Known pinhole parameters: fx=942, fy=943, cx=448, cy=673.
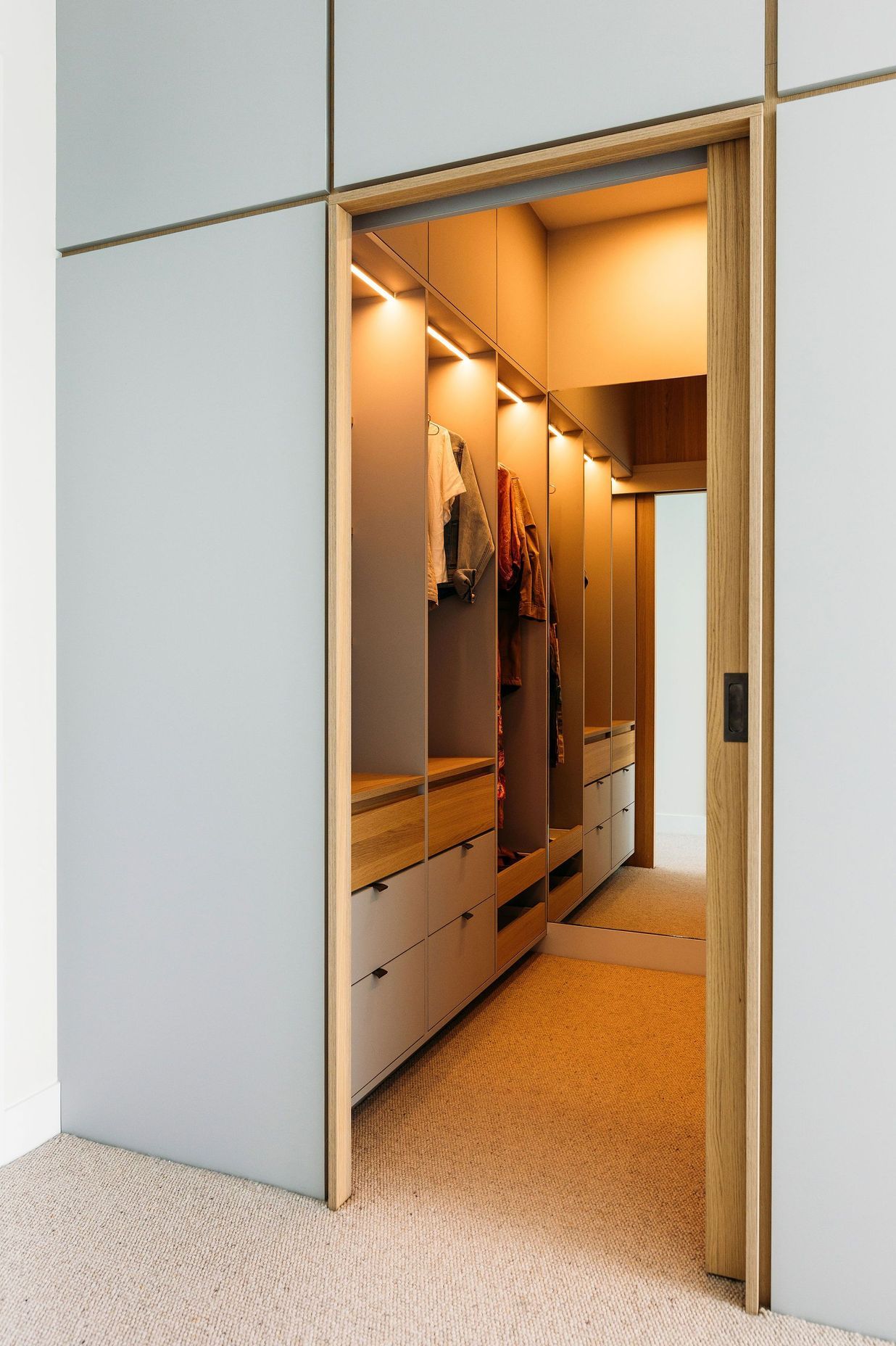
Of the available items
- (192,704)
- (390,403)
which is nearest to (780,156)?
(390,403)

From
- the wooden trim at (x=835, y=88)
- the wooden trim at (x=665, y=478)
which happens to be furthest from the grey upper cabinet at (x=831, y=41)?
the wooden trim at (x=665, y=478)

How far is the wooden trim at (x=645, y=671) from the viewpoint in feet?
10.4

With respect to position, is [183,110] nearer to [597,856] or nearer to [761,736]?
[761,736]

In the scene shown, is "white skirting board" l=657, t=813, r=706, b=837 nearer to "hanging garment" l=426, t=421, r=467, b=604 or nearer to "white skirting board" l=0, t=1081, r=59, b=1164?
"hanging garment" l=426, t=421, r=467, b=604

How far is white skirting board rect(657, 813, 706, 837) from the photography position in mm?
3107

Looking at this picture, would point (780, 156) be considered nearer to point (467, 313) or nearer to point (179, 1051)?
point (467, 313)

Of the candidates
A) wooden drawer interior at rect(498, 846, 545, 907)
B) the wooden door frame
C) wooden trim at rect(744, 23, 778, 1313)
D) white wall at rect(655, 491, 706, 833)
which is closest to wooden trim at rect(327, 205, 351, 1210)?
the wooden door frame

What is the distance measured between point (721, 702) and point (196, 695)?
1.10 metres

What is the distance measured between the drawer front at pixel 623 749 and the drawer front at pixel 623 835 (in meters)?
0.16

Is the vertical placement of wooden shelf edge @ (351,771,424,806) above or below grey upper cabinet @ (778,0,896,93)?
below

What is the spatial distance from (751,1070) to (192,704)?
132 centimetres

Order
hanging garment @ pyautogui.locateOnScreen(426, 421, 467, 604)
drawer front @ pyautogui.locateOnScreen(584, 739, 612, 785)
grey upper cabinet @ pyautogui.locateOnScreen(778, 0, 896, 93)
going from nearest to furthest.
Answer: grey upper cabinet @ pyautogui.locateOnScreen(778, 0, 896, 93) < hanging garment @ pyautogui.locateOnScreen(426, 421, 467, 604) < drawer front @ pyautogui.locateOnScreen(584, 739, 612, 785)

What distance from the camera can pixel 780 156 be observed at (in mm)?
1564

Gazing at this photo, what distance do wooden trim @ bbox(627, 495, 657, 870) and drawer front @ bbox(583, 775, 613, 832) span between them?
0.50ft
